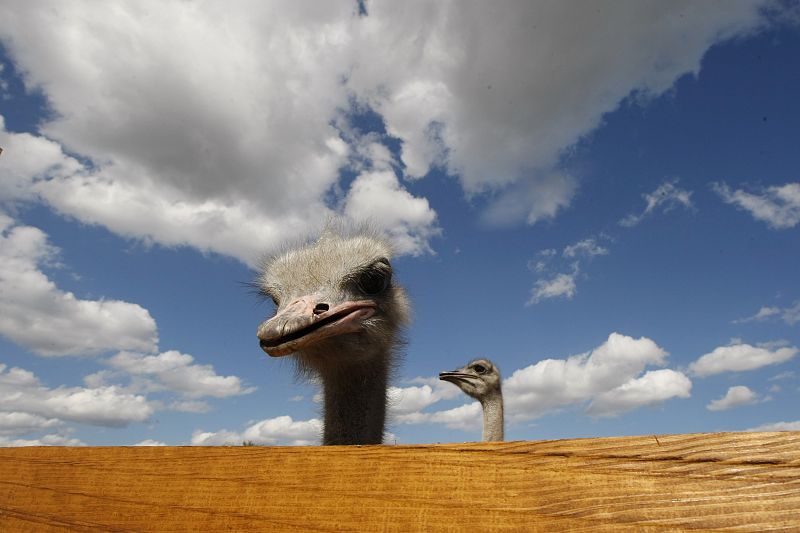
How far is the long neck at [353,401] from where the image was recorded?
4.15 m

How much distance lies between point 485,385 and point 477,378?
0.21 m

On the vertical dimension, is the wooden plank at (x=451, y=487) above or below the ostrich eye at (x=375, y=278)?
below

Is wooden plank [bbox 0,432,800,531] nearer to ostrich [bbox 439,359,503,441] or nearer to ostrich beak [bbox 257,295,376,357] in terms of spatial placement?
ostrich beak [bbox 257,295,376,357]

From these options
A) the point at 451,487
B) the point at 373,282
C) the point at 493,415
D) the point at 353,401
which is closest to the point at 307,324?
the point at 373,282

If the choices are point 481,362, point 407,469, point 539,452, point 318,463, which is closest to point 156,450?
point 318,463

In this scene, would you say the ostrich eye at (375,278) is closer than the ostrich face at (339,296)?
No

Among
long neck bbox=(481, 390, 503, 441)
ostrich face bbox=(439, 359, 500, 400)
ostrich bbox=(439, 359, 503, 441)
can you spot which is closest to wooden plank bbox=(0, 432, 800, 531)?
long neck bbox=(481, 390, 503, 441)

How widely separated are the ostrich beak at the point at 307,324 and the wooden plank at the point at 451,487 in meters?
Result: 1.35

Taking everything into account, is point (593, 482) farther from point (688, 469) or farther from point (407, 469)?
point (407, 469)

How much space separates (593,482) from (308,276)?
3100 mm

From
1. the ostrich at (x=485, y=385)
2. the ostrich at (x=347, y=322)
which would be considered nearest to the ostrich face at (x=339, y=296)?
the ostrich at (x=347, y=322)

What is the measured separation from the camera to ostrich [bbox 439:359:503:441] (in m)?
10.1

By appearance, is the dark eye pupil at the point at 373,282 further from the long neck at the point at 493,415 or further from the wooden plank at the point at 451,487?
the long neck at the point at 493,415

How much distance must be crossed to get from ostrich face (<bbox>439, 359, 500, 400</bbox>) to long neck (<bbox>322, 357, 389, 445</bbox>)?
262 inches
